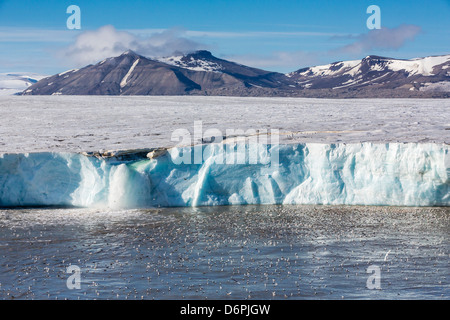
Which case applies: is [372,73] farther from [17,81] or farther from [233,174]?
[233,174]

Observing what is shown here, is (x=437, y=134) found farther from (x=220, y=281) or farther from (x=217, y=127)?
(x=220, y=281)

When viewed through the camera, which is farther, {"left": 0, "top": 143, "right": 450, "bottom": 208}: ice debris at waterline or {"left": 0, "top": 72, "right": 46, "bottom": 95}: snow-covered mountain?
{"left": 0, "top": 72, "right": 46, "bottom": 95}: snow-covered mountain

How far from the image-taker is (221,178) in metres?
15.6

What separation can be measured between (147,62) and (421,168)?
374 ft

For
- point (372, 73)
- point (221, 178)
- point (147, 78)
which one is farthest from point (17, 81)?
point (221, 178)

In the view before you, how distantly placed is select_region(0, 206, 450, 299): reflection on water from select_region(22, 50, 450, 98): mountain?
80483mm

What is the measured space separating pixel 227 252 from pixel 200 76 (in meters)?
108

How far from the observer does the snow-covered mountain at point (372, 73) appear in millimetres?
109875

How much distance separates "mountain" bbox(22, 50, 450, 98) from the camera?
105500 mm

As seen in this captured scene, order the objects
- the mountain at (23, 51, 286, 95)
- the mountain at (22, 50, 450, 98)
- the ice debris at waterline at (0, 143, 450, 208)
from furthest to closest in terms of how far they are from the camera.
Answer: the mountain at (23, 51, 286, 95) → the mountain at (22, 50, 450, 98) → the ice debris at waterline at (0, 143, 450, 208)

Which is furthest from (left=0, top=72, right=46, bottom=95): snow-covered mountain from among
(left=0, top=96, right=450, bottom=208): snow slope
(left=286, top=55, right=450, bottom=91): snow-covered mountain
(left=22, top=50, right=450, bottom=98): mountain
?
(left=0, top=96, right=450, bottom=208): snow slope

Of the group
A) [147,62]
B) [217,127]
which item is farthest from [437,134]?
[147,62]

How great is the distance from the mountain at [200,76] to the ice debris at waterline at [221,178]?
7850 centimetres

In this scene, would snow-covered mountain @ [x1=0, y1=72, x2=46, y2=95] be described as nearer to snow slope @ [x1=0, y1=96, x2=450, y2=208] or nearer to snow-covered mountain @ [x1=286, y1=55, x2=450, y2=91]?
snow-covered mountain @ [x1=286, y1=55, x2=450, y2=91]
